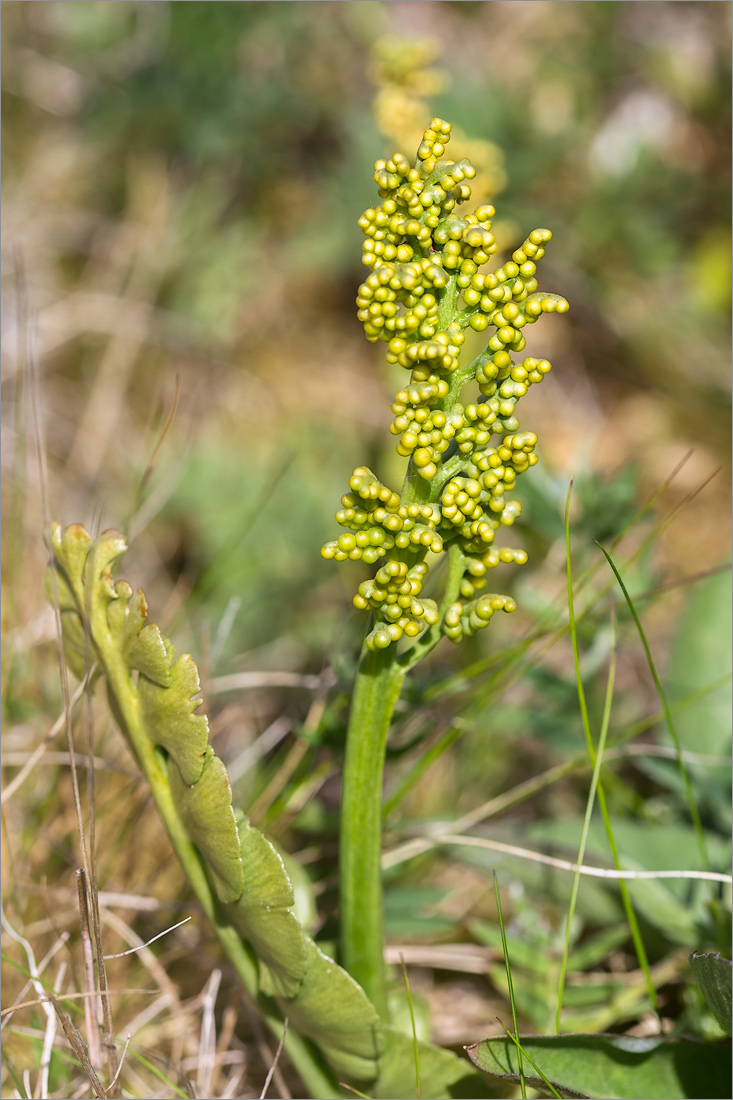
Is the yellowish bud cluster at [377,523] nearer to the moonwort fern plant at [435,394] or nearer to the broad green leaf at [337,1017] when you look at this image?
the moonwort fern plant at [435,394]

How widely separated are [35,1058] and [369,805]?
0.87 m

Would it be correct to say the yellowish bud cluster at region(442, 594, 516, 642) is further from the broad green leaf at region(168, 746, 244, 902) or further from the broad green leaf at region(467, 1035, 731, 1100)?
the broad green leaf at region(467, 1035, 731, 1100)

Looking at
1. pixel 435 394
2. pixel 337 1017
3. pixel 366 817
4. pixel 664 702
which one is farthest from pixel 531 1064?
pixel 435 394

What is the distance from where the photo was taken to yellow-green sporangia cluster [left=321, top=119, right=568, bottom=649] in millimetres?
999

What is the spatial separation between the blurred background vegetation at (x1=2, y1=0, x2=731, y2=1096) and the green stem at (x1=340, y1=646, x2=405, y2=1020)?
0.90 meters

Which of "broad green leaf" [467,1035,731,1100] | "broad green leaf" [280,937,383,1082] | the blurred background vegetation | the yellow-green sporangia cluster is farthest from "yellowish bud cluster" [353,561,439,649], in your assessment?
the blurred background vegetation

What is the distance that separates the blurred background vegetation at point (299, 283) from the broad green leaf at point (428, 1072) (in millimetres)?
828

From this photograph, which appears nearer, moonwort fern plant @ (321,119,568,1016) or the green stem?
moonwort fern plant @ (321,119,568,1016)

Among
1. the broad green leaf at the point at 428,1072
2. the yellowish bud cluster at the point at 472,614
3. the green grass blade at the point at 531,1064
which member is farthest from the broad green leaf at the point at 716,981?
the yellowish bud cluster at the point at 472,614

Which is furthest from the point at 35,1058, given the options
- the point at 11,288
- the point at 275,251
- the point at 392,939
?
the point at 275,251

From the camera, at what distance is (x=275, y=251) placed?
370cm

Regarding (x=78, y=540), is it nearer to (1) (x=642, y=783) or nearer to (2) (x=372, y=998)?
(2) (x=372, y=998)

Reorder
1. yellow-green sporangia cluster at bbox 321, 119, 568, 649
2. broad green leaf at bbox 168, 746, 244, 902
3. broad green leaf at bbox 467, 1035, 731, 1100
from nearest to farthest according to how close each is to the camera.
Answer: yellow-green sporangia cluster at bbox 321, 119, 568, 649
broad green leaf at bbox 168, 746, 244, 902
broad green leaf at bbox 467, 1035, 731, 1100

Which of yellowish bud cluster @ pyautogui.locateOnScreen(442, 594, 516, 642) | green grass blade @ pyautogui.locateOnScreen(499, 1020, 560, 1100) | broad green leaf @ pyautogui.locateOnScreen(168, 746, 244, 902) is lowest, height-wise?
green grass blade @ pyautogui.locateOnScreen(499, 1020, 560, 1100)
